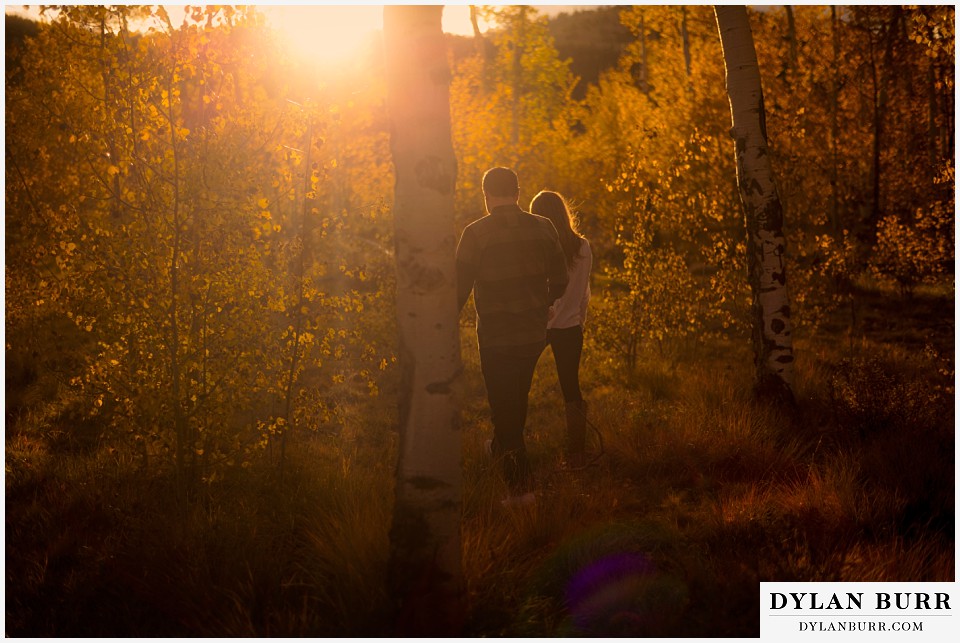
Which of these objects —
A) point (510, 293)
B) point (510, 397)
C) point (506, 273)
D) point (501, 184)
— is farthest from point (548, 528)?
point (501, 184)

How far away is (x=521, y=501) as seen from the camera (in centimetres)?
402

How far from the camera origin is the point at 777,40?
18422mm

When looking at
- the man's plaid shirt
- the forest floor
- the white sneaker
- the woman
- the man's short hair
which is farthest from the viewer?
the woman

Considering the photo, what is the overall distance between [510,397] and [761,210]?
10.7 ft

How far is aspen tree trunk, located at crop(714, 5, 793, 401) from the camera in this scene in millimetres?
5965

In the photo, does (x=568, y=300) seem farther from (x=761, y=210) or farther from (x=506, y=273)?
(x=761, y=210)

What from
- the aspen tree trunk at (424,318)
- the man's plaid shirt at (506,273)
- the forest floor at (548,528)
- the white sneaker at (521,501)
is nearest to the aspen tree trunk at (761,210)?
the forest floor at (548,528)

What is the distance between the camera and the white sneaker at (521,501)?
392cm

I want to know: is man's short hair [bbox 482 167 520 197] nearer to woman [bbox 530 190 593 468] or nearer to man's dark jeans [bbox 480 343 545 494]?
woman [bbox 530 190 593 468]

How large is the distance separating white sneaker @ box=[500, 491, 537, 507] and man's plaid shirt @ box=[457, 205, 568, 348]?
959 mm

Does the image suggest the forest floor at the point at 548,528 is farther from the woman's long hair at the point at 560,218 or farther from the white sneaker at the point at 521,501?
the woman's long hair at the point at 560,218

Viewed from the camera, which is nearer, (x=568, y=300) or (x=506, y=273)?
(x=506, y=273)

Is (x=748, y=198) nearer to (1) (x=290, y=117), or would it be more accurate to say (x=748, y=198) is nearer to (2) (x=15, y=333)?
(1) (x=290, y=117)

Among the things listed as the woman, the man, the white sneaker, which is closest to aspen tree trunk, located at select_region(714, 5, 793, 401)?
the woman
